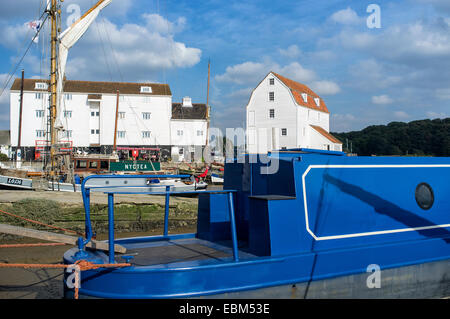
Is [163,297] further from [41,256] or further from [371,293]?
[41,256]

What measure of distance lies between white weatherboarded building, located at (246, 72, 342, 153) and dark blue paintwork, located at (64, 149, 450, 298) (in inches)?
1262

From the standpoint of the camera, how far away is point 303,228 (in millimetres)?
5422

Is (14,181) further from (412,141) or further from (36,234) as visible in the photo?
(412,141)

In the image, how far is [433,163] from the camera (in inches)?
270

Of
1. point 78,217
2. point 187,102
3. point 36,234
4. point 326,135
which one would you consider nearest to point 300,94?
point 326,135

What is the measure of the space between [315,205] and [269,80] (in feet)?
124

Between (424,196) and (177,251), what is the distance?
4.57m

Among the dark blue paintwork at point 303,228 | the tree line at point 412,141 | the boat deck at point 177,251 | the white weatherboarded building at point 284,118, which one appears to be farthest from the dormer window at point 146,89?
the boat deck at point 177,251

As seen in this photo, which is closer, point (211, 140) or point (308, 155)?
point (308, 155)

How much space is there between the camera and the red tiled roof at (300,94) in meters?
41.0

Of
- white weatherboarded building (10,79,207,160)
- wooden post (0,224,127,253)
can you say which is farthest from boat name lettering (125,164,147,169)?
wooden post (0,224,127,253)

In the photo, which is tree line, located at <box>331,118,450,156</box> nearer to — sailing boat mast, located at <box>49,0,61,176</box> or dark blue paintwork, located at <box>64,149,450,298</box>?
sailing boat mast, located at <box>49,0,61,176</box>

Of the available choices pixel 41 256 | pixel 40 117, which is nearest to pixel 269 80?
pixel 40 117
